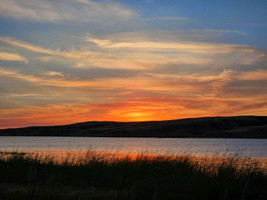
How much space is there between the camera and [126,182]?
1645 centimetres

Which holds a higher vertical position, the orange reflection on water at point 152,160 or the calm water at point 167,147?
the orange reflection on water at point 152,160

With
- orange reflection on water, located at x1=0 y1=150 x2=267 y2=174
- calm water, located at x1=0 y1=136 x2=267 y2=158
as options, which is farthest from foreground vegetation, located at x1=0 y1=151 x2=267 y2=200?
calm water, located at x1=0 y1=136 x2=267 y2=158

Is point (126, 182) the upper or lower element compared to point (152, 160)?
lower

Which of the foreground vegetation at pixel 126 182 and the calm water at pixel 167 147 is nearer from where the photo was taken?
the foreground vegetation at pixel 126 182

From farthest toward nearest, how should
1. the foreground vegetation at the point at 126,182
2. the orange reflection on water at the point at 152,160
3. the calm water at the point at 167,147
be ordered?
the calm water at the point at 167,147 < the orange reflection on water at the point at 152,160 < the foreground vegetation at the point at 126,182

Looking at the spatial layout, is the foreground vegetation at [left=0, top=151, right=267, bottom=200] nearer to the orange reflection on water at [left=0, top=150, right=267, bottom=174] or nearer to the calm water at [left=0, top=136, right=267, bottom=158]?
the orange reflection on water at [left=0, top=150, right=267, bottom=174]

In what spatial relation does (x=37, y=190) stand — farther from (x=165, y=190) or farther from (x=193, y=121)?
(x=193, y=121)

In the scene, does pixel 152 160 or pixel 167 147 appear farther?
pixel 167 147

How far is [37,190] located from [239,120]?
645ft

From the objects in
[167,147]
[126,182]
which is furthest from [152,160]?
[167,147]

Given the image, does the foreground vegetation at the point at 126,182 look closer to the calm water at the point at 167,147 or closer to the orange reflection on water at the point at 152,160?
the orange reflection on water at the point at 152,160

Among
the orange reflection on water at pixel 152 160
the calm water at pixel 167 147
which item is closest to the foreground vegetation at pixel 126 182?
the orange reflection on water at pixel 152 160

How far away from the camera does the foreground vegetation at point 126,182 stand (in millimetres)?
13422

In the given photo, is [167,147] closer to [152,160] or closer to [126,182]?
[152,160]
